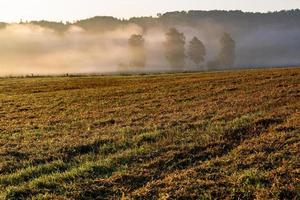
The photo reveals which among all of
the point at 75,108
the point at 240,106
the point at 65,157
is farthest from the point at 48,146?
the point at 75,108

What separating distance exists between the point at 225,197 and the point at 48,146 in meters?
10.9

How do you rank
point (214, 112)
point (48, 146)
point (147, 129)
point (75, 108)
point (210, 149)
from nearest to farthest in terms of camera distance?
point (210, 149), point (48, 146), point (147, 129), point (214, 112), point (75, 108)

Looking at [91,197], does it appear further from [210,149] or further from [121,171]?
[210,149]

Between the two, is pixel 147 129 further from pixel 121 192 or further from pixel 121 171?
pixel 121 192

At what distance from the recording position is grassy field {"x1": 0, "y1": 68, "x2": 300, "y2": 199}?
17094mm

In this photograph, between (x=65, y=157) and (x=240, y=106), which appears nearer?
(x=65, y=157)

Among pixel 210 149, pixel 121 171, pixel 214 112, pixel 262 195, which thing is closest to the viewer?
pixel 262 195

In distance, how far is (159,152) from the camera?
21734 millimetres

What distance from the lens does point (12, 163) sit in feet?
71.7

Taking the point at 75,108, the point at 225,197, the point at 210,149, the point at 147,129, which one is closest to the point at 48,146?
the point at 147,129

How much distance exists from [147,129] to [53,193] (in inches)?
441

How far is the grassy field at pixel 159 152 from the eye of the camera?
→ 17.1 m

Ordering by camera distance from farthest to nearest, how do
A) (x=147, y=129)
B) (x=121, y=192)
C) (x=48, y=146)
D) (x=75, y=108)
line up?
(x=75, y=108) → (x=147, y=129) → (x=48, y=146) → (x=121, y=192)

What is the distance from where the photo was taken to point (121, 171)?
19.2 meters
